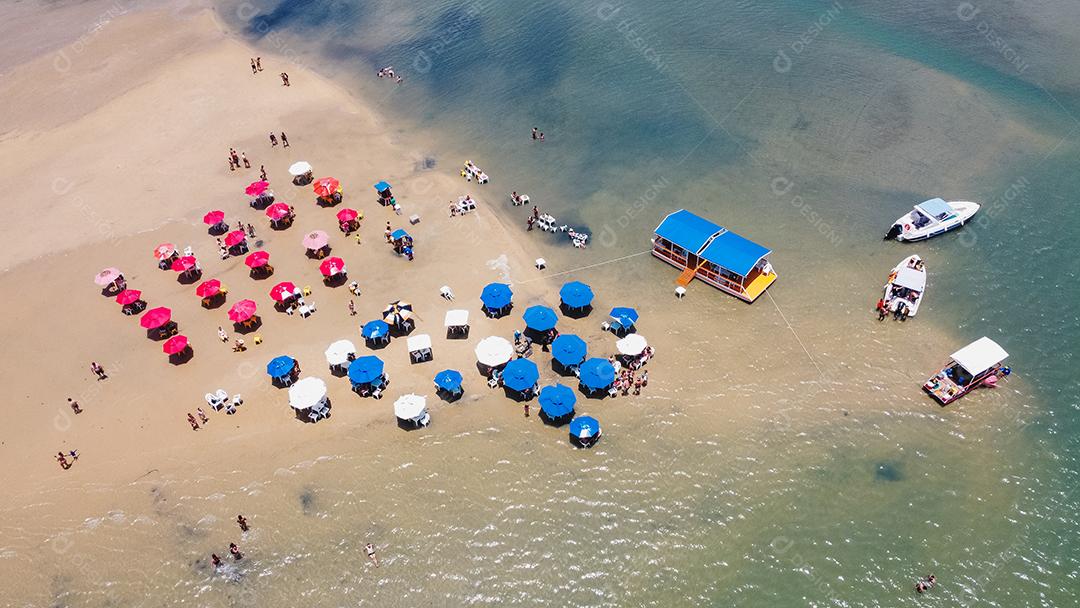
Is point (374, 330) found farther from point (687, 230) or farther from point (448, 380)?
point (687, 230)

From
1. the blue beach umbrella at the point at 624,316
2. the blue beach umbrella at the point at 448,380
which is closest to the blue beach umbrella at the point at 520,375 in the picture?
the blue beach umbrella at the point at 448,380

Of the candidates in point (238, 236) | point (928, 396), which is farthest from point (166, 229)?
point (928, 396)

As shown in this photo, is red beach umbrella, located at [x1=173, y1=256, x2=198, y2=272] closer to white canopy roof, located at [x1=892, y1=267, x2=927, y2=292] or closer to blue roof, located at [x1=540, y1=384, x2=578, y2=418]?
blue roof, located at [x1=540, y1=384, x2=578, y2=418]

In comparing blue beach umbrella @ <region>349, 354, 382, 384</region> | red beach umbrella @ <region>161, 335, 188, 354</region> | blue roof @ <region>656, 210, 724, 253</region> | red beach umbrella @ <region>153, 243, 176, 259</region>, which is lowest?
blue roof @ <region>656, 210, 724, 253</region>

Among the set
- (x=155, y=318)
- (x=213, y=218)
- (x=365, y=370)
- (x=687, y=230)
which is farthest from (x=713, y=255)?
(x=213, y=218)

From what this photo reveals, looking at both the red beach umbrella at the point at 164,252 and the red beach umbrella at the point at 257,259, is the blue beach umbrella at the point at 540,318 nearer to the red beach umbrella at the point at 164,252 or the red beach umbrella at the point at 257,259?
the red beach umbrella at the point at 257,259

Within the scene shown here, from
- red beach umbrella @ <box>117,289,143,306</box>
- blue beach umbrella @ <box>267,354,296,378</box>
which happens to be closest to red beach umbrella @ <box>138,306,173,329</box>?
red beach umbrella @ <box>117,289,143,306</box>

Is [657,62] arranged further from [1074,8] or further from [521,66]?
[1074,8]
